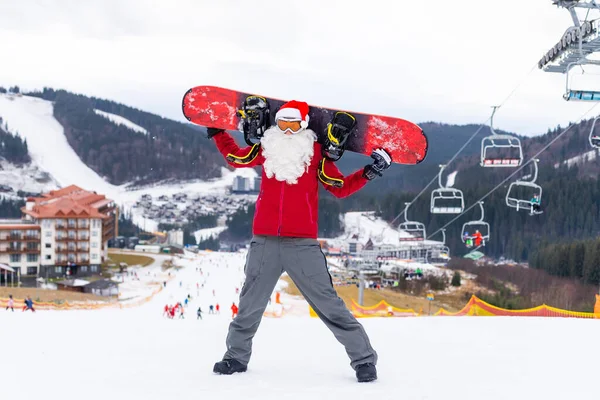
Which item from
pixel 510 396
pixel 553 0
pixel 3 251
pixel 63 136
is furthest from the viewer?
pixel 63 136

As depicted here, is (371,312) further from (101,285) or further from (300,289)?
(101,285)

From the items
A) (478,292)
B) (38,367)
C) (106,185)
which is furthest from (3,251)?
(106,185)

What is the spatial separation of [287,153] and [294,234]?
0.45 m

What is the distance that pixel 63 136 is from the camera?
19162cm

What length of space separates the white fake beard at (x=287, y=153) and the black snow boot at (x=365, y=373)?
3.39 ft

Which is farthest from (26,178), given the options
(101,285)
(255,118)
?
(255,118)

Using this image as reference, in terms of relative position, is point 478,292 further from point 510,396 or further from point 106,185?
point 106,185

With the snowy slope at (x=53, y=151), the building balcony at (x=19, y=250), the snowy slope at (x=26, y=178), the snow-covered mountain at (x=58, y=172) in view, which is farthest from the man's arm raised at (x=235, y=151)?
the snowy slope at (x=53, y=151)

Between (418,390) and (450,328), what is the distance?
256 centimetres

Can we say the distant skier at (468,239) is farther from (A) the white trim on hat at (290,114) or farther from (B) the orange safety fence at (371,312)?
(A) the white trim on hat at (290,114)

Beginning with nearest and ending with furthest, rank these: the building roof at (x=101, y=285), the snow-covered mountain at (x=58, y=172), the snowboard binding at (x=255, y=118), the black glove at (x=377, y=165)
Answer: the black glove at (x=377, y=165)
the snowboard binding at (x=255, y=118)
the building roof at (x=101, y=285)
the snow-covered mountain at (x=58, y=172)

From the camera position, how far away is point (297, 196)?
10.6ft

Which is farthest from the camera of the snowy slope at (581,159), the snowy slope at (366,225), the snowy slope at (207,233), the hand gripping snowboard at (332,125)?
the snowy slope at (207,233)

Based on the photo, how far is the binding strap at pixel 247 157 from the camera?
11.1 feet
